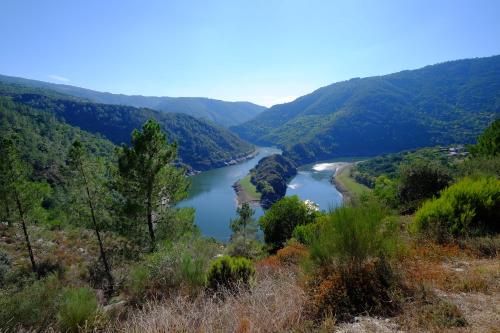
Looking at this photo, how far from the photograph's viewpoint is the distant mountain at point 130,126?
144 metres

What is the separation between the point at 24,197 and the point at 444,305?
17153 millimetres

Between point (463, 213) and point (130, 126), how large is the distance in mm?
161935

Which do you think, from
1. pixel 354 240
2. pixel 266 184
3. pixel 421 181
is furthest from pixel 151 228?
pixel 266 184

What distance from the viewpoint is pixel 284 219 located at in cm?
2080

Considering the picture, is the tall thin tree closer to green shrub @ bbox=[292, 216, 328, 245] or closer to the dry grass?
green shrub @ bbox=[292, 216, 328, 245]

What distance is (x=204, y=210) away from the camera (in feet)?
245

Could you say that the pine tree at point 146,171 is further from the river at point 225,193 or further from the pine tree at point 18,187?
the river at point 225,193

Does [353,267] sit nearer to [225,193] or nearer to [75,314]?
[75,314]

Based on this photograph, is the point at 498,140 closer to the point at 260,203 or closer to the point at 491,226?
the point at 491,226

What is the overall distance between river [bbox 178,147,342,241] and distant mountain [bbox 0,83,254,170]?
1436 centimetres

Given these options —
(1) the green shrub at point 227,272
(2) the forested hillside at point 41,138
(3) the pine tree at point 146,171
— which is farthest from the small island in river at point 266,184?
(1) the green shrub at point 227,272

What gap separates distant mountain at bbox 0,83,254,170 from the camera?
144125 mm

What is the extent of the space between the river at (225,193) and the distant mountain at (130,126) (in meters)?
14.4

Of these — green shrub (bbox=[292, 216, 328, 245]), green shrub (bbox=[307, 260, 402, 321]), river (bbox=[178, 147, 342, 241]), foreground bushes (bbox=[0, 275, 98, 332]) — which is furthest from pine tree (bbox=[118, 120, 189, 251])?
river (bbox=[178, 147, 342, 241])
